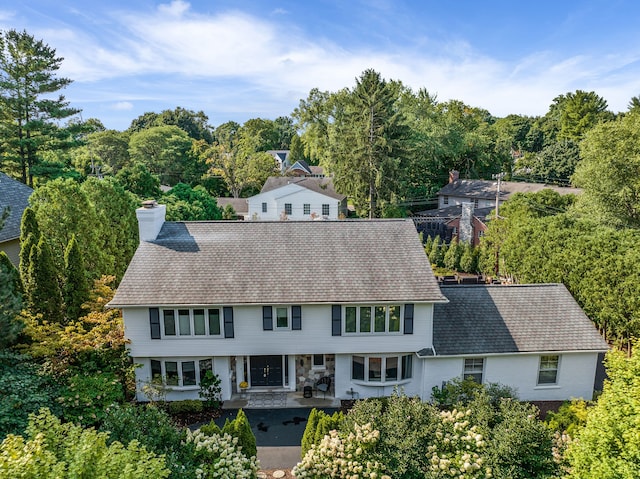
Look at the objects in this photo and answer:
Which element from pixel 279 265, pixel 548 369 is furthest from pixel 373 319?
pixel 548 369

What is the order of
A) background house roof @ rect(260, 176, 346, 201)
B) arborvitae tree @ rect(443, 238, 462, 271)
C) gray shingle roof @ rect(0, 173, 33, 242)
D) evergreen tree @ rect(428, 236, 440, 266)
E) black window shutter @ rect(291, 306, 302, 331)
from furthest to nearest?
background house roof @ rect(260, 176, 346, 201), evergreen tree @ rect(428, 236, 440, 266), arborvitae tree @ rect(443, 238, 462, 271), gray shingle roof @ rect(0, 173, 33, 242), black window shutter @ rect(291, 306, 302, 331)

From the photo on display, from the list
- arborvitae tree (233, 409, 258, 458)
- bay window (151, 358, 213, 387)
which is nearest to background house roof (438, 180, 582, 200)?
bay window (151, 358, 213, 387)

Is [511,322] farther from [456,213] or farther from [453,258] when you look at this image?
[456,213]

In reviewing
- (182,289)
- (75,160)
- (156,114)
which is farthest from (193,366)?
(156,114)

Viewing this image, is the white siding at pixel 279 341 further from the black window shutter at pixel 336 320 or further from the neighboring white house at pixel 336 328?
the black window shutter at pixel 336 320

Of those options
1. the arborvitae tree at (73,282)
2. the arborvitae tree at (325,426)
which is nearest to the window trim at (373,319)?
the arborvitae tree at (325,426)

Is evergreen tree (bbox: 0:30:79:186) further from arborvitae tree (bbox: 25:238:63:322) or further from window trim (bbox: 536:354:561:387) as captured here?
window trim (bbox: 536:354:561:387)
